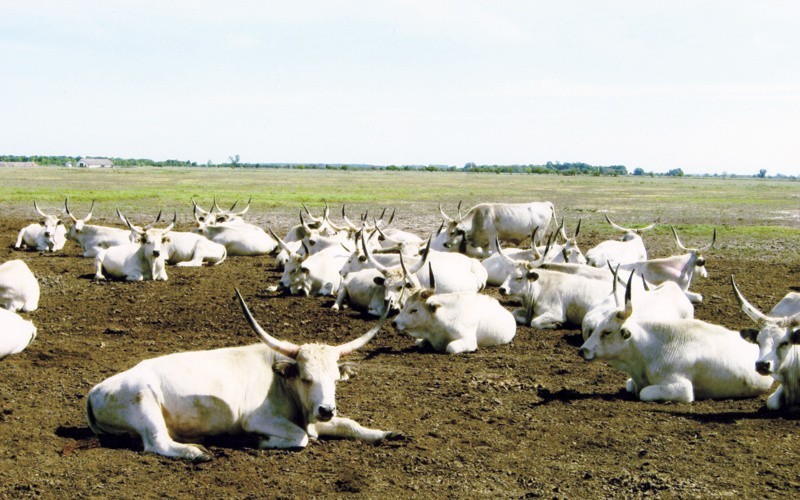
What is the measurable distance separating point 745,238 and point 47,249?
21.9 meters

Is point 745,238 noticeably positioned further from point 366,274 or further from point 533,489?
Answer: point 533,489

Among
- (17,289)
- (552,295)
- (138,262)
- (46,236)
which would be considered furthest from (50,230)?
(552,295)

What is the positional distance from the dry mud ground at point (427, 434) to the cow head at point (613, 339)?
19.9 inches

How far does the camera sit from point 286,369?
709 centimetres

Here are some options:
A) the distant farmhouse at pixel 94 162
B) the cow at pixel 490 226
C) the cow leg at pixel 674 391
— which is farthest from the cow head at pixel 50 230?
the distant farmhouse at pixel 94 162

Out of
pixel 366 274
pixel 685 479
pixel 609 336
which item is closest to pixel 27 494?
pixel 685 479

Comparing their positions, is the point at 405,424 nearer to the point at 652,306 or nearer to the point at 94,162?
the point at 652,306

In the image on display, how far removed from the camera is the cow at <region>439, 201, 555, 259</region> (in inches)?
869

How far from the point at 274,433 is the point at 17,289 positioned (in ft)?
26.5

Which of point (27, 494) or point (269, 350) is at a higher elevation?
point (269, 350)

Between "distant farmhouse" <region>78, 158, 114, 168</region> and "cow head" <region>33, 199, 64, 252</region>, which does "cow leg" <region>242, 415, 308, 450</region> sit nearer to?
"cow head" <region>33, 199, 64, 252</region>

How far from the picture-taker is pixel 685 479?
264 inches

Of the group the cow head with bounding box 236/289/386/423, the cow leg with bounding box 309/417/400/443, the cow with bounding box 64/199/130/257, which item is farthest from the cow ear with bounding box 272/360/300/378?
the cow with bounding box 64/199/130/257

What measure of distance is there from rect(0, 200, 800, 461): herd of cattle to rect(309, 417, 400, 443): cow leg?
13 mm
